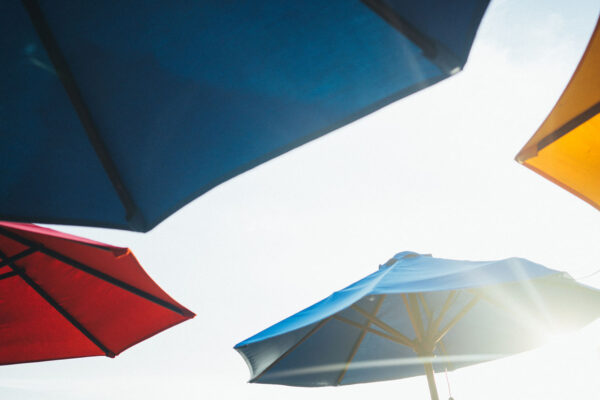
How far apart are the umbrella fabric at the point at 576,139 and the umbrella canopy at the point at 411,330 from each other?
78cm

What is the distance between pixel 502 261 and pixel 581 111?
1.35 m

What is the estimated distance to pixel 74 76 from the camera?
167cm

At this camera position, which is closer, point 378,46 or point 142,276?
point 378,46

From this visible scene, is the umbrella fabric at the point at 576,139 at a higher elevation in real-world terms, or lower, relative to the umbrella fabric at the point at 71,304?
higher

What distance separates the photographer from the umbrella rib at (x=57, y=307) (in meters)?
2.47

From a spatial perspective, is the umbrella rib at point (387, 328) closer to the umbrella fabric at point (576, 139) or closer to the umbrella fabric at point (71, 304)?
the umbrella fabric at point (71, 304)

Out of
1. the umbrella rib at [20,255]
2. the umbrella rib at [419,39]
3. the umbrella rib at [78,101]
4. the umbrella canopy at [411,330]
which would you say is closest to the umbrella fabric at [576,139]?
the umbrella canopy at [411,330]

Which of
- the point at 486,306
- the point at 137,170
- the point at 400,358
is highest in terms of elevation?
the point at 137,170

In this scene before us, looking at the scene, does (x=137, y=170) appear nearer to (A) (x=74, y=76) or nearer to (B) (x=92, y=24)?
(A) (x=74, y=76)

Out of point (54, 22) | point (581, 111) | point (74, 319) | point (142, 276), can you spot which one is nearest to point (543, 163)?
point (581, 111)

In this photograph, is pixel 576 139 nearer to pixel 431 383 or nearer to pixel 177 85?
pixel 431 383

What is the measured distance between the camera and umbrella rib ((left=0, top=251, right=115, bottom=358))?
8.09 ft

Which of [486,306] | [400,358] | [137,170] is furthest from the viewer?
[400,358]

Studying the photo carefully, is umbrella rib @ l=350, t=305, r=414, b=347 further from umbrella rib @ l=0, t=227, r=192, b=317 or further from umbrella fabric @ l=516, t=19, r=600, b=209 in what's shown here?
umbrella fabric @ l=516, t=19, r=600, b=209
